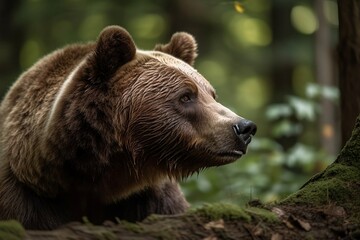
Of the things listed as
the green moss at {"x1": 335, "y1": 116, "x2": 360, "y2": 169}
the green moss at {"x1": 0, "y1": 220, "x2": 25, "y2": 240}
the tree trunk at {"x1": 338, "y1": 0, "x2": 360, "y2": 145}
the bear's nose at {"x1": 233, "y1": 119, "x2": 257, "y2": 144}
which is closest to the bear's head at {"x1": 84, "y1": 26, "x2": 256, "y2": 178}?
the bear's nose at {"x1": 233, "y1": 119, "x2": 257, "y2": 144}

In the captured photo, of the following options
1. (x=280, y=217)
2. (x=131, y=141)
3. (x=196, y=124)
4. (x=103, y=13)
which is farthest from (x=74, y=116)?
(x=103, y=13)

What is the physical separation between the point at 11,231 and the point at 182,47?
10.7ft

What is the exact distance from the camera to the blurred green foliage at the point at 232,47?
352 inches

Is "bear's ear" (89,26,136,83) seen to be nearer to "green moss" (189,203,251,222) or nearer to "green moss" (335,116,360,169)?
"green moss" (335,116,360,169)

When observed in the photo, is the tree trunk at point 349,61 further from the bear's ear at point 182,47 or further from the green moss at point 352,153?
the bear's ear at point 182,47

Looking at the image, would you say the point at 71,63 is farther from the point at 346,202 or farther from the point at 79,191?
→ the point at 346,202

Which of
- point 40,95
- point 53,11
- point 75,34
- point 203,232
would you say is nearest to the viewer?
point 203,232

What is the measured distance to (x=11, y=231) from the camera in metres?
2.78

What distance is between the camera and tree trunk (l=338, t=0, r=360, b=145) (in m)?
5.21

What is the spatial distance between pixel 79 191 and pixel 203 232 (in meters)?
2.00

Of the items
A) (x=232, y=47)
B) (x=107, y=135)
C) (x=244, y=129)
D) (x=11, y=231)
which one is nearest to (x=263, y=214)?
(x=11, y=231)

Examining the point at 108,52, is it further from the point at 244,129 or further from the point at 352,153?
the point at 352,153

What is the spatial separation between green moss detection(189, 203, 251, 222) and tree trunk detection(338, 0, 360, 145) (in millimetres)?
2274

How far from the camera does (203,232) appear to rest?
3.12 m
